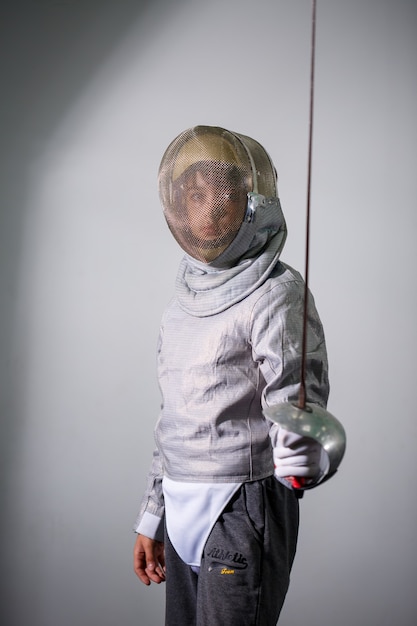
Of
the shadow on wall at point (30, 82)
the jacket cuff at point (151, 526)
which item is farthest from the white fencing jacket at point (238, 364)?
the shadow on wall at point (30, 82)

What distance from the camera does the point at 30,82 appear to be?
7.11 ft

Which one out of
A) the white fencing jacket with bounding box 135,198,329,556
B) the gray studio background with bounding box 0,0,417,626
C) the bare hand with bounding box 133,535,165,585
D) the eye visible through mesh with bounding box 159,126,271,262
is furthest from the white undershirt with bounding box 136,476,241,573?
the gray studio background with bounding box 0,0,417,626

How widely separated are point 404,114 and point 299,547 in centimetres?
127

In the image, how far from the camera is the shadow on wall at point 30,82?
2145mm

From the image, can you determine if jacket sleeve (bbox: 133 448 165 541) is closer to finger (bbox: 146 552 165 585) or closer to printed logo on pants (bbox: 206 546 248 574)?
finger (bbox: 146 552 165 585)

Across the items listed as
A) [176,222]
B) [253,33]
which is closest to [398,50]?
[253,33]

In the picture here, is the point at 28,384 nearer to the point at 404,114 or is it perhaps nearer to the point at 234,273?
the point at 234,273

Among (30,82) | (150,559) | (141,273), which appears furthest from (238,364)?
(30,82)

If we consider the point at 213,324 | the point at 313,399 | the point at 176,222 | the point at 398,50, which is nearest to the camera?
the point at 313,399

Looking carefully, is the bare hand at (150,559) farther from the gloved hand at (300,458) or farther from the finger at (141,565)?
the gloved hand at (300,458)

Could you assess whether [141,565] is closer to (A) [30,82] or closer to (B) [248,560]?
(B) [248,560]

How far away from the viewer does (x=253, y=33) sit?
2.13 m

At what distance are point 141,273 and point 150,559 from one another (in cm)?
95

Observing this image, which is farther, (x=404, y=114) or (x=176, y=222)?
(x=404, y=114)
